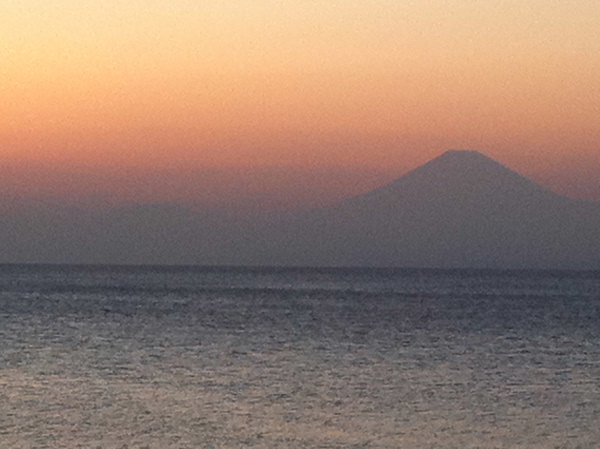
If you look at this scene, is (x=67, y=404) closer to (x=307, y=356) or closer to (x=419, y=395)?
(x=419, y=395)

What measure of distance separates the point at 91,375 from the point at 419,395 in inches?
490

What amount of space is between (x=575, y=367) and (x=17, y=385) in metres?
23.5

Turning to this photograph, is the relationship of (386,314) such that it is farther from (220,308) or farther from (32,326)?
(32,326)

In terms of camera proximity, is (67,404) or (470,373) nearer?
(67,404)

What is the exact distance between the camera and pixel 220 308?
110m

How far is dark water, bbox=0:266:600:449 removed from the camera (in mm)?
32688

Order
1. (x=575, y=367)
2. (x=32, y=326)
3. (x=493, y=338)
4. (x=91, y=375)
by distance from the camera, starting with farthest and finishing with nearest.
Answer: (x=32, y=326) < (x=493, y=338) < (x=575, y=367) < (x=91, y=375)

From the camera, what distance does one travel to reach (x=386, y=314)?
100125mm

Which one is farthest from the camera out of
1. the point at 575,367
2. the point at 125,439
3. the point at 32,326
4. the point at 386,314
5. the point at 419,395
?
the point at 386,314

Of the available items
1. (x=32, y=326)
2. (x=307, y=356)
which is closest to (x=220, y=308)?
(x=32, y=326)

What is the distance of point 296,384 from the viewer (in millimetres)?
43406

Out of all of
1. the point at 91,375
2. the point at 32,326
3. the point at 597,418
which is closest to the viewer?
the point at 597,418

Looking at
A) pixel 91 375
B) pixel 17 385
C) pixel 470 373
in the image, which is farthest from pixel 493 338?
pixel 17 385

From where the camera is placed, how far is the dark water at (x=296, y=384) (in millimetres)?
32688
